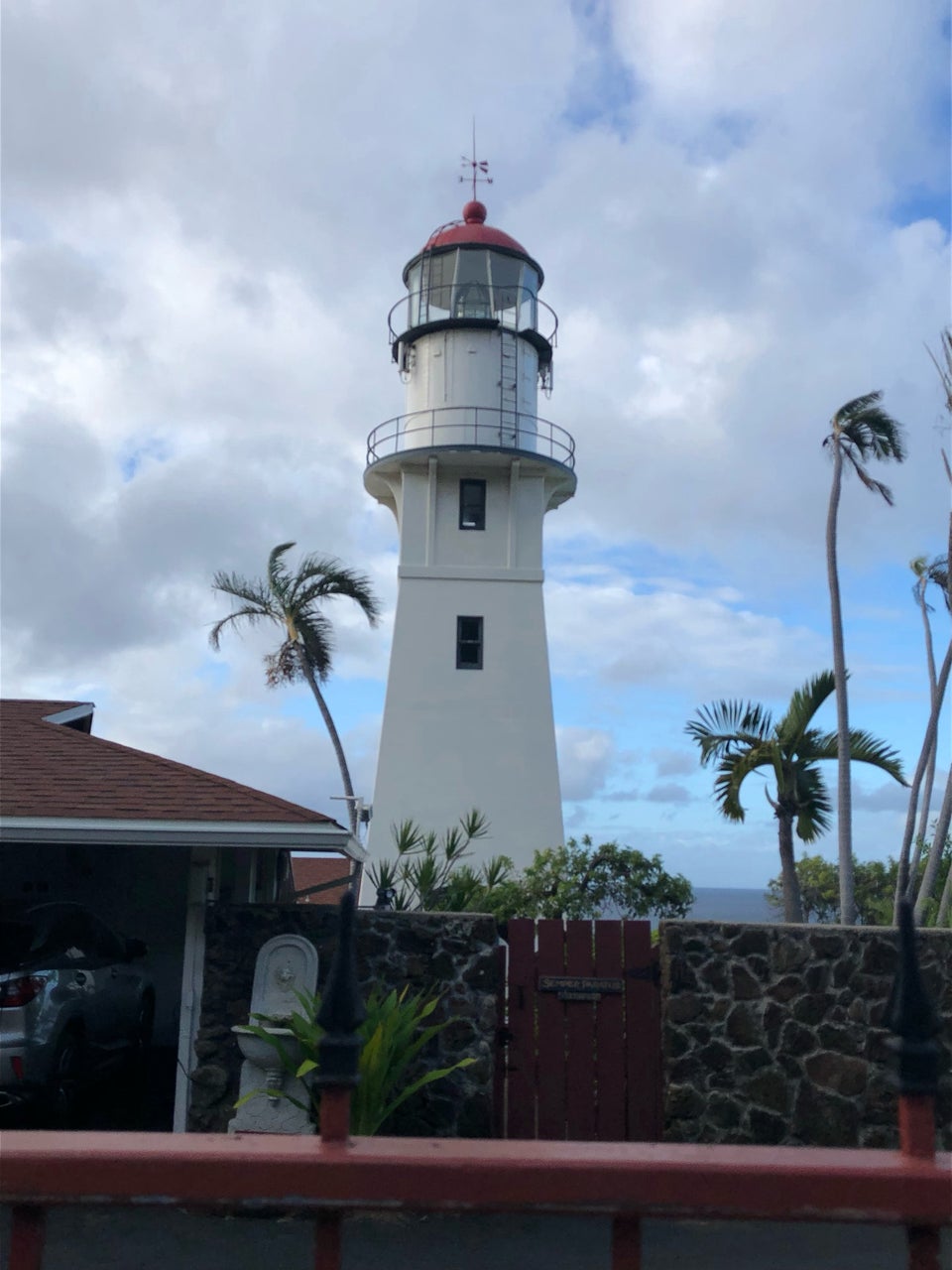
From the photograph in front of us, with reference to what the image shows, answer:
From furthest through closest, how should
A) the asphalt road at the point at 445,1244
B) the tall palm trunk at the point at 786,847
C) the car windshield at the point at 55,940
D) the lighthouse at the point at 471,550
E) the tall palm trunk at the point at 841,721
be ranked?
the lighthouse at the point at 471,550 → the tall palm trunk at the point at 841,721 → the tall palm trunk at the point at 786,847 → the car windshield at the point at 55,940 → the asphalt road at the point at 445,1244

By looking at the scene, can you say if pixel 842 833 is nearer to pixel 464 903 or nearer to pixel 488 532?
pixel 464 903

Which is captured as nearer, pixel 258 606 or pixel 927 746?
pixel 927 746

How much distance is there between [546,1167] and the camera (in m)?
2.10

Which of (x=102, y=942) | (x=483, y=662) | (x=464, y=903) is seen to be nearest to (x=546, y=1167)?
(x=102, y=942)

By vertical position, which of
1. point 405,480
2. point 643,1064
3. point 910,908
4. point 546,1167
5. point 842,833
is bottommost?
point 643,1064

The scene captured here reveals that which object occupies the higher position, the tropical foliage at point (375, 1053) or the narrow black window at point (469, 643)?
the narrow black window at point (469, 643)

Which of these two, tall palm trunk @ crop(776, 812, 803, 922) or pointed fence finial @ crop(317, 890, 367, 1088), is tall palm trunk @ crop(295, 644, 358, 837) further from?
pointed fence finial @ crop(317, 890, 367, 1088)

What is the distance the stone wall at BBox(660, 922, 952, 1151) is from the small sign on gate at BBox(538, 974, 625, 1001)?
477 mm

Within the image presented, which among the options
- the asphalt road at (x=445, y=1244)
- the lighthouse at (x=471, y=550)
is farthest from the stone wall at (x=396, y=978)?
the lighthouse at (x=471, y=550)

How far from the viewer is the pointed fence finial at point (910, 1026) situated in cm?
211

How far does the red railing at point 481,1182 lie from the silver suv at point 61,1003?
6135 millimetres

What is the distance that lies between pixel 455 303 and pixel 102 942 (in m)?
17.1

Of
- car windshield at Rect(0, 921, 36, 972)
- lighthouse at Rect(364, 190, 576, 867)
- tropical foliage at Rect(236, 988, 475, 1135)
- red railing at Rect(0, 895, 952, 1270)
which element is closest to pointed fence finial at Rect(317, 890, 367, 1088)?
red railing at Rect(0, 895, 952, 1270)

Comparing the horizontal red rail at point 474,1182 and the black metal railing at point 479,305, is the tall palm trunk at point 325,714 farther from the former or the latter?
the horizontal red rail at point 474,1182
